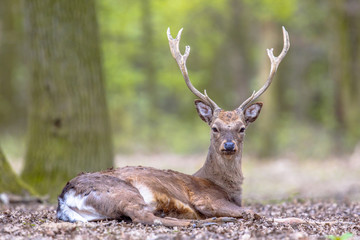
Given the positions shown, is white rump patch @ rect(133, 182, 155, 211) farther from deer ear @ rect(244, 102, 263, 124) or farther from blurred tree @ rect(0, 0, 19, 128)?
blurred tree @ rect(0, 0, 19, 128)

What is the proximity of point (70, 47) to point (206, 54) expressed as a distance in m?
19.4

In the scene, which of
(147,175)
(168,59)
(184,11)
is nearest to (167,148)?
(168,59)

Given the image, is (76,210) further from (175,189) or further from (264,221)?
(264,221)

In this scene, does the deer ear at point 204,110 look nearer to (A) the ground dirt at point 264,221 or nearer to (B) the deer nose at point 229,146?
(B) the deer nose at point 229,146

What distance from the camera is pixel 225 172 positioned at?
285 inches

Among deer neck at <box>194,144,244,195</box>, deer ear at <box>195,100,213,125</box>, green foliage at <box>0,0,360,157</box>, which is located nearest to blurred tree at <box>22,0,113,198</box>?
deer ear at <box>195,100,213,125</box>

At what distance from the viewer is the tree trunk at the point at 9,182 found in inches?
334

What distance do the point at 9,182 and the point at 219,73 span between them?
23.4 meters

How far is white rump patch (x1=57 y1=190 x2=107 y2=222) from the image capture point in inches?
231

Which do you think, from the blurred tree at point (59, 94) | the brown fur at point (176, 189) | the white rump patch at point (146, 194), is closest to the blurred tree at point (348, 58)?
the blurred tree at point (59, 94)

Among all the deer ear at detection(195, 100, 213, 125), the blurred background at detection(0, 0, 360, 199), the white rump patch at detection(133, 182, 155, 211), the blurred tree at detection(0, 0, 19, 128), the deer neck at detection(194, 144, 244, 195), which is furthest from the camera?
the blurred tree at detection(0, 0, 19, 128)

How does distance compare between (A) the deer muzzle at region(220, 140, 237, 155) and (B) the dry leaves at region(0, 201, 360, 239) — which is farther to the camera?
(A) the deer muzzle at region(220, 140, 237, 155)

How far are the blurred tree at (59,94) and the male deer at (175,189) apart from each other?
235 centimetres

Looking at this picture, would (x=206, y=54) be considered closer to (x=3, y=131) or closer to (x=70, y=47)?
(x=3, y=131)
